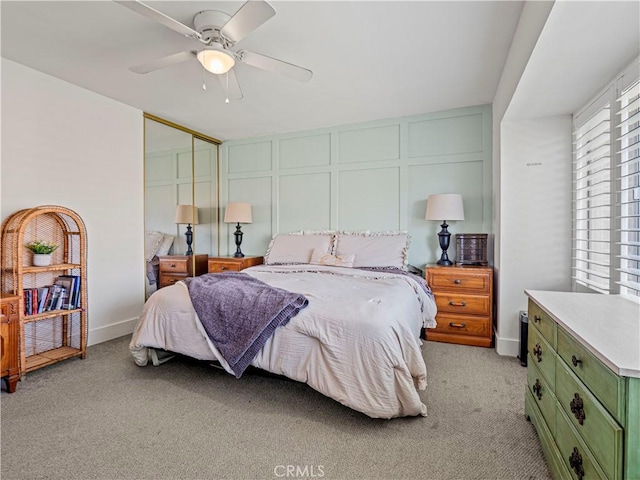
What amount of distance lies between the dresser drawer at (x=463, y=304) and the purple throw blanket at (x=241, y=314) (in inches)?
67.8

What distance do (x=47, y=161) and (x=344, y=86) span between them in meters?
2.75

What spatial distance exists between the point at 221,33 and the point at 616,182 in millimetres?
2540

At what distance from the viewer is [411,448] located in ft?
5.36

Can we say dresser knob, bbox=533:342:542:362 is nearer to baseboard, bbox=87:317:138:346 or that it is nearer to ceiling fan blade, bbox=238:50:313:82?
ceiling fan blade, bbox=238:50:313:82

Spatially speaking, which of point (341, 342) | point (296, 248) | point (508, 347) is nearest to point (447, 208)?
point (508, 347)

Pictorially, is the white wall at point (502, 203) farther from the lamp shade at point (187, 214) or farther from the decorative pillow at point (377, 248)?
the lamp shade at point (187, 214)

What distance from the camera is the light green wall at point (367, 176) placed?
3611 mm

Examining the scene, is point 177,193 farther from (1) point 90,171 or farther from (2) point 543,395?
(2) point 543,395

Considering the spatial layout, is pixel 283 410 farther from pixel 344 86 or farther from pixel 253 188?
pixel 253 188

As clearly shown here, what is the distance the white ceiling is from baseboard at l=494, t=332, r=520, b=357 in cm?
234

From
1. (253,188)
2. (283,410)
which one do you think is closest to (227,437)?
(283,410)

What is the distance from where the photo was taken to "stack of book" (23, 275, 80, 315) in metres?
2.55

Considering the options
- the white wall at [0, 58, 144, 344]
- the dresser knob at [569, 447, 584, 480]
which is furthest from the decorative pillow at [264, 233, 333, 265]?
the dresser knob at [569, 447, 584, 480]

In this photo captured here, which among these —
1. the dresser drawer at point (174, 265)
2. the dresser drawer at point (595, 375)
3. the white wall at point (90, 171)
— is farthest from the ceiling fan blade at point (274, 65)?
the dresser drawer at point (174, 265)
